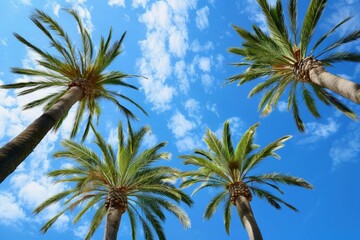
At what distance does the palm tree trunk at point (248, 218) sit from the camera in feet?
51.8

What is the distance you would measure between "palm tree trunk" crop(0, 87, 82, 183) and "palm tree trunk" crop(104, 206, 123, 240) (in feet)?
19.0

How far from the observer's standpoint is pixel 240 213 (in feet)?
56.2

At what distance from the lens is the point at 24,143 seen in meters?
8.41

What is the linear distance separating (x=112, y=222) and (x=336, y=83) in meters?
10.9

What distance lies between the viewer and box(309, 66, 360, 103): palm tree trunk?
38.6ft

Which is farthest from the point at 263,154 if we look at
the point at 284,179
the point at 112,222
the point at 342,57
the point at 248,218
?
the point at 112,222

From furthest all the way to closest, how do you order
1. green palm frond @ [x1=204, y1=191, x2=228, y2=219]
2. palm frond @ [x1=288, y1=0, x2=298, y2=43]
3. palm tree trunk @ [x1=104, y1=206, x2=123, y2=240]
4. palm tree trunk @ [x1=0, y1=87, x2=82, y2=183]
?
green palm frond @ [x1=204, y1=191, x2=228, y2=219], palm frond @ [x1=288, y1=0, x2=298, y2=43], palm tree trunk @ [x1=104, y1=206, x2=123, y2=240], palm tree trunk @ [x1=0, y1=87, x2=82, y2=183]

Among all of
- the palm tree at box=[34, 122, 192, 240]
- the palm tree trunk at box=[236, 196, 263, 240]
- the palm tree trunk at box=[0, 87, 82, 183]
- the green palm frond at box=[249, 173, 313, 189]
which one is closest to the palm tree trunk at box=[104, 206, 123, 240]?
the palm tree at box=[34, 122, 192, 240]

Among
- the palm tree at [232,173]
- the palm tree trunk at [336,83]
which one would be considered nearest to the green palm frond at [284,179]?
the palm tree at [232,173]

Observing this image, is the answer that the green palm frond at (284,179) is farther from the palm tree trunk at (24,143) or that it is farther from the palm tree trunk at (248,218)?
the palm tree trunk at (24,143)

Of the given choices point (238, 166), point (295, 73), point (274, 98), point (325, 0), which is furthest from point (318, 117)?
point (325, 0)

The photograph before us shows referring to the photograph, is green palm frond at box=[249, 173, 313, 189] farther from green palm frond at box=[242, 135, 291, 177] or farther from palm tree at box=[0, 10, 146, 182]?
palm tree at box=[0, 10, 146, 182]

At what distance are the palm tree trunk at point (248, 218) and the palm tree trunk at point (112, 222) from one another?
6.07 metres

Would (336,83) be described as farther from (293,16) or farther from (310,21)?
(293,16)
